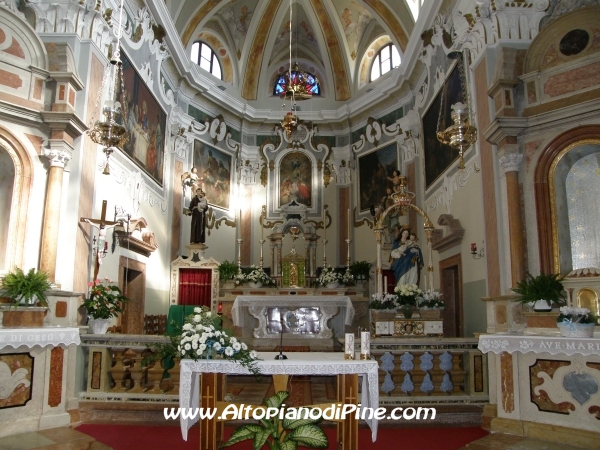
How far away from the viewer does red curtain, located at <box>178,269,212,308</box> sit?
14141 mm

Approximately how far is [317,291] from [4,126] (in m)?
8.87

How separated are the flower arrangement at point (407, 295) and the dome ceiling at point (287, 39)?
10042mm

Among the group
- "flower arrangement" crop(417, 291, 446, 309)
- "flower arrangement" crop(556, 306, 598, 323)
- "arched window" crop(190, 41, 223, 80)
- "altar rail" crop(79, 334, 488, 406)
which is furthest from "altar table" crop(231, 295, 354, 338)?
"arched window" crop(190, 41, 223, 80)

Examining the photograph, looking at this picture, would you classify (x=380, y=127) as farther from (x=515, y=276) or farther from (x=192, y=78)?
(x=515, y=276)

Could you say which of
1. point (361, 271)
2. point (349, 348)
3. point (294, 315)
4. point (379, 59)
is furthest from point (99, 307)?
point (379, 59)

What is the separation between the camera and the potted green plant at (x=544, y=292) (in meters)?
6.89

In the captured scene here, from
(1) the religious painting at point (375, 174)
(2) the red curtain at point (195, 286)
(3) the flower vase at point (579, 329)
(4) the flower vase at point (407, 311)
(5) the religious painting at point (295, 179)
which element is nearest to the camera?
(3) the flower vase at point (579, 329)

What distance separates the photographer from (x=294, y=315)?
1336 centimetres

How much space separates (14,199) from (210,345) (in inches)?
165

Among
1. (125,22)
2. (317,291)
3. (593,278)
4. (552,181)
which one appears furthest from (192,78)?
(593,278)

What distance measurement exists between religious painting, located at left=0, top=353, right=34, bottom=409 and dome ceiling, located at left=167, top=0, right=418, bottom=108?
39.9 feet

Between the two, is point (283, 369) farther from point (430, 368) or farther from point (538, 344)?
point (538, 344)

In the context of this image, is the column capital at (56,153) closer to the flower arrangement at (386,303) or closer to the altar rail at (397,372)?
the altar rail at (397,372)

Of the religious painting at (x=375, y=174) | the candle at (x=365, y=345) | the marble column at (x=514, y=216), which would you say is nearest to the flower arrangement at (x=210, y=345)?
the candle at (x=365, y=345)
